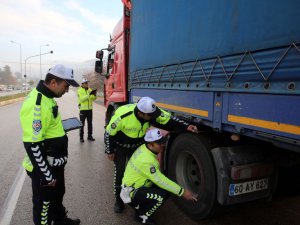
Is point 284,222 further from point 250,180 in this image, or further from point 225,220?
point 250,180

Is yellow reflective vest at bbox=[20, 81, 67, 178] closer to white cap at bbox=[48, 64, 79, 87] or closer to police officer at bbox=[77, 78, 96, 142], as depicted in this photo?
white cap at bbox=[48, 64, 79, 87]

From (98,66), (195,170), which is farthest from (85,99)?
(195,170)

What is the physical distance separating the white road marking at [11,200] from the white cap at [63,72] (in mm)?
2049

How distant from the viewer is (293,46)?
6.53ft

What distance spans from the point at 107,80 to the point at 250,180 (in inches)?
216

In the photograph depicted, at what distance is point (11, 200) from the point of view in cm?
422

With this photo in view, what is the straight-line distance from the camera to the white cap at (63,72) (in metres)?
2.67

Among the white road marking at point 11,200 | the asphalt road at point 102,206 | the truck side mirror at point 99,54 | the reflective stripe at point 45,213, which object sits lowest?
the white road marking at point 11,200

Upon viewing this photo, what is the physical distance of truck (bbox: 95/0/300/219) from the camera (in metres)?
2.10

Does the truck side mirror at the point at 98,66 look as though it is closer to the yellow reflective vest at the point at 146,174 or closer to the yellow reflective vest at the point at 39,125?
the yellow reflective vest at the point at 146,174

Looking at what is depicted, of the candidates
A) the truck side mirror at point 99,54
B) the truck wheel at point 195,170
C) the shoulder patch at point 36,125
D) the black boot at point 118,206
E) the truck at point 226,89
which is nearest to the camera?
the truck at point 226,89

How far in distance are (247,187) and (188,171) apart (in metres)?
0.89

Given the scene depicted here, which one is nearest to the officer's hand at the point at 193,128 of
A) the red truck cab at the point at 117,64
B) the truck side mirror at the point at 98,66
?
the red truck cab at the point at 117,64

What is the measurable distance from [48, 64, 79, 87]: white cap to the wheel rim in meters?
1.64
